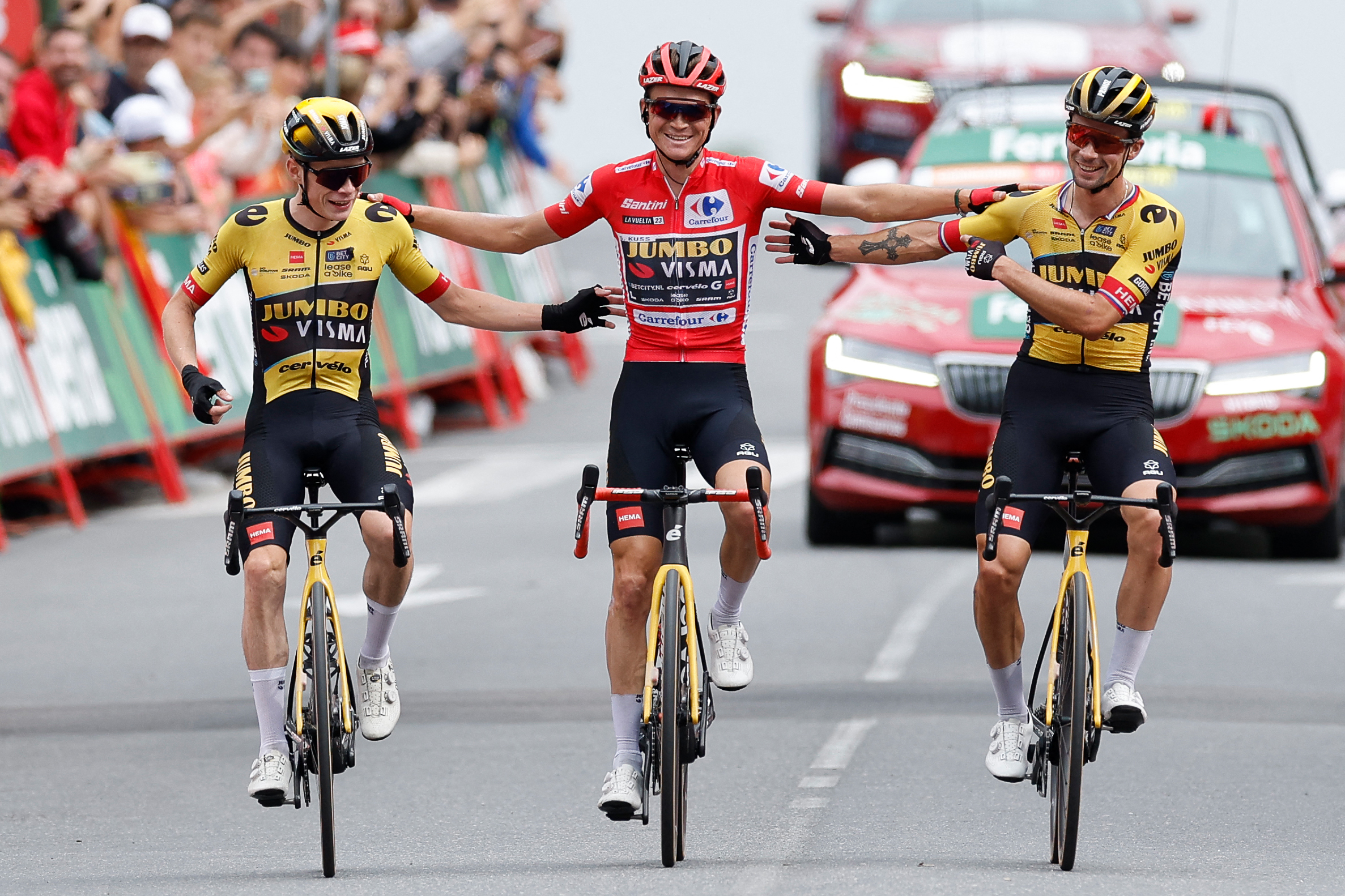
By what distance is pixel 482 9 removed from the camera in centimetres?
2084

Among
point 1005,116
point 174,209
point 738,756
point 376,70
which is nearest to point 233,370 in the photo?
point 174,209

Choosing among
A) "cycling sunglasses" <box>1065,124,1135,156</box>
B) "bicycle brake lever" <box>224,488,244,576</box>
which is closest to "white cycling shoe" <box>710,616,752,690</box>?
"bicycle brake lever" <box>224,488,244,576</box>

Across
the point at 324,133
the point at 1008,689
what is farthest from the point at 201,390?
the point at 1008,689

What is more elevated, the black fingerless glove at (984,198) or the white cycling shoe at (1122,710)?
the black fingerless glove at (984,198)

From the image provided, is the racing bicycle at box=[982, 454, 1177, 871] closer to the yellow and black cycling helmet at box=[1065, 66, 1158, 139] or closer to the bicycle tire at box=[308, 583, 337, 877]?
the yellow and black cycling helmet at box=[1065, 66, 1158, 139]

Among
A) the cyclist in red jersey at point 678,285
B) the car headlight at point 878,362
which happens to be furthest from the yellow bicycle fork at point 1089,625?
the car headlight at point 878,362

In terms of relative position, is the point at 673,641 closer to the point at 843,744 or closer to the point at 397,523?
the point at 397,523

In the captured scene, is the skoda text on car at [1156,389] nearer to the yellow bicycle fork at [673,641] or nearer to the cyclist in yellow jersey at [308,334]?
the cyclist in yellow jersey at [308,334]

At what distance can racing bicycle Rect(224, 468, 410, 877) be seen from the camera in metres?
7.16

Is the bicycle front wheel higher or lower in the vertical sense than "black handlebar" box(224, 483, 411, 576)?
lower

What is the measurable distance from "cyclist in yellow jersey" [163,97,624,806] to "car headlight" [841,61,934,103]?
12.5 metres

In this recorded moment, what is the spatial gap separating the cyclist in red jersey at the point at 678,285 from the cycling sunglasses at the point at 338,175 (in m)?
0.32

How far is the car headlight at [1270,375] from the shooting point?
12430mm

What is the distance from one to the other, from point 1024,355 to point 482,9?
1376 cm
